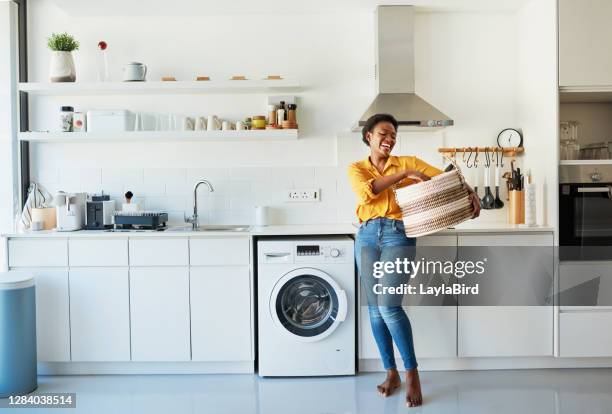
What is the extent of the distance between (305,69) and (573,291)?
235cm

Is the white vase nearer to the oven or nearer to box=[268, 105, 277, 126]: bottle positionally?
box=[268, 105, 277, 126]: bottle

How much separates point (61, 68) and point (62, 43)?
18cm

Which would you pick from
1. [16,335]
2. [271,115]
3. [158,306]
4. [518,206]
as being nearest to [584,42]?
[518,206]

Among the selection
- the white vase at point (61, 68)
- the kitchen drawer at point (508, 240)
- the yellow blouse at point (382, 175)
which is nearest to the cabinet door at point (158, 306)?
the yellow blouse at point (382, 175)

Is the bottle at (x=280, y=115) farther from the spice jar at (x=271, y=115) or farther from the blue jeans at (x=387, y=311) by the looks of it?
the blue jeans at (x=387, y=311)

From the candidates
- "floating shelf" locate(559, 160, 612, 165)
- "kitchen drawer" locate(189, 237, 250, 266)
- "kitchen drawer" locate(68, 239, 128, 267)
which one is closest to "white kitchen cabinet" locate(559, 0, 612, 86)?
"floating shelf" locate(559, 160, 612, 165)

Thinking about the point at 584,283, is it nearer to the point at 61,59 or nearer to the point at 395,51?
the point at 395,51

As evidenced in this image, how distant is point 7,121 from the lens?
3.82 meters

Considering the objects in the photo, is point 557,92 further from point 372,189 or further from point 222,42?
point 222,42

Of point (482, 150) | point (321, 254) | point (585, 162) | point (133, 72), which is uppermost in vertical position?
point (133, 72)

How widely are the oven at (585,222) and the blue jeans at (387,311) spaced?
1.10 meters

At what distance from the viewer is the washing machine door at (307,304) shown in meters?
3.22

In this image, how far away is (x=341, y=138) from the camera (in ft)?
12.9

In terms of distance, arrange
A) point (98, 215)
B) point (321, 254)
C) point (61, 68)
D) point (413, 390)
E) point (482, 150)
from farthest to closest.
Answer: point (482, 150) → point (61, 68) → point (98, 215) → point (321, 254) → point (413, 390)
